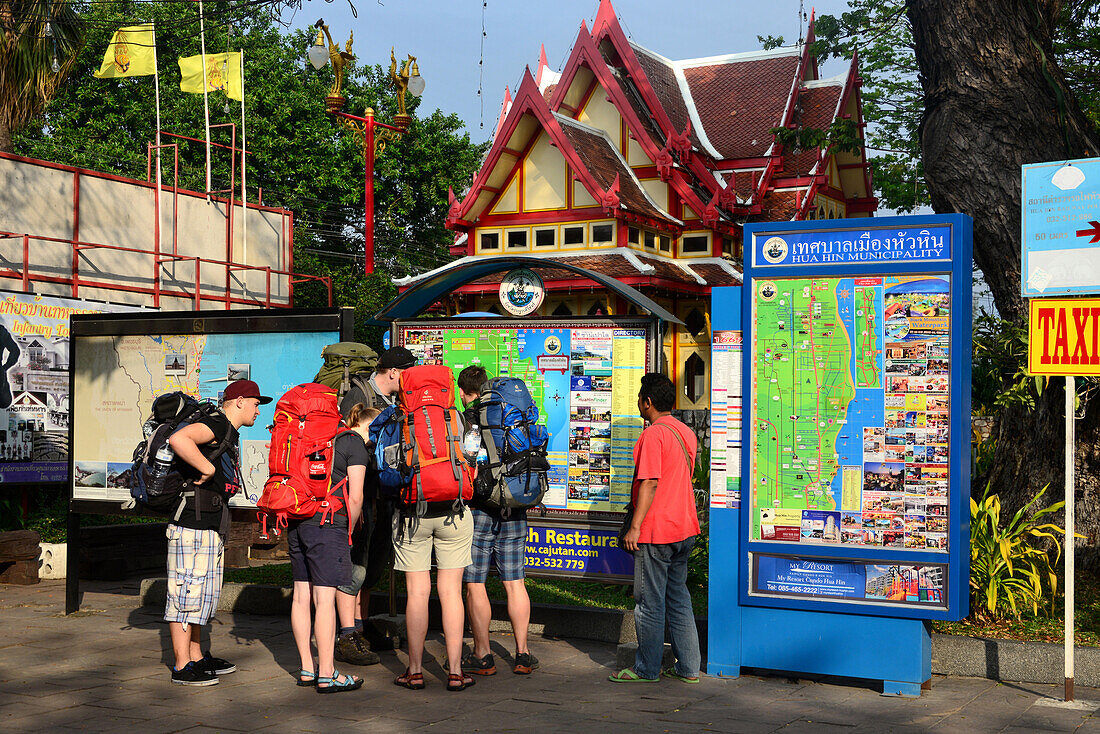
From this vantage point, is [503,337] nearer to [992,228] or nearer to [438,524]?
[438,524]

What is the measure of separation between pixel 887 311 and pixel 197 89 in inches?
1120

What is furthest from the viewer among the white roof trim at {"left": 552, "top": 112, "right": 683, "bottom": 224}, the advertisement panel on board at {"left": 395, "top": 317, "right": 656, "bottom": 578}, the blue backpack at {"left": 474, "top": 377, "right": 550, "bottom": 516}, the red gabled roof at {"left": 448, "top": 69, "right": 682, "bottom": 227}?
the white roof trim at {"left": 552, "top": 112, "right": 683, "bottom": 224}

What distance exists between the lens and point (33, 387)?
1298cm

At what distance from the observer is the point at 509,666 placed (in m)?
7.93

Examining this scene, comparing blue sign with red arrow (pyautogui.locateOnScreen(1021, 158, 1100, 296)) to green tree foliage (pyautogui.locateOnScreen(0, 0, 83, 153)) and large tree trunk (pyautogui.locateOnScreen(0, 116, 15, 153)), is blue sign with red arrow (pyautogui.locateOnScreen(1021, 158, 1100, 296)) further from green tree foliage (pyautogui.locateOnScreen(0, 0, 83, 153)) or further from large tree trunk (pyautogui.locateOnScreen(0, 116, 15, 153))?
large tree trunk (pyautogui.locateOnScreen(0, 116, 15, 153))

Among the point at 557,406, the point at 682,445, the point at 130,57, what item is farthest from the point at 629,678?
the point at 130,57

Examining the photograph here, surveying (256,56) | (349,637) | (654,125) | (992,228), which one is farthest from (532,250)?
(256,56)

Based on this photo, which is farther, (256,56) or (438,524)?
(256,56)

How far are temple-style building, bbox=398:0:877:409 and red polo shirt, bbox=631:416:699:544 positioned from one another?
50.4ft

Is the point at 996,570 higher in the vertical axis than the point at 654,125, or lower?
lower

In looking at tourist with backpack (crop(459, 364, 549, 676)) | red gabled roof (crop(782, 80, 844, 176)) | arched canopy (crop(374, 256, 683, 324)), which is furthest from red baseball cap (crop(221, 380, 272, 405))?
red gabled roof (crop(782, 80, 844, 176))

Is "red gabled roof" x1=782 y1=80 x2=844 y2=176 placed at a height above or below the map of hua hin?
above

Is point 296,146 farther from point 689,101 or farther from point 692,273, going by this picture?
point 692,273

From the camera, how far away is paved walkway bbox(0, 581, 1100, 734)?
634 cm
